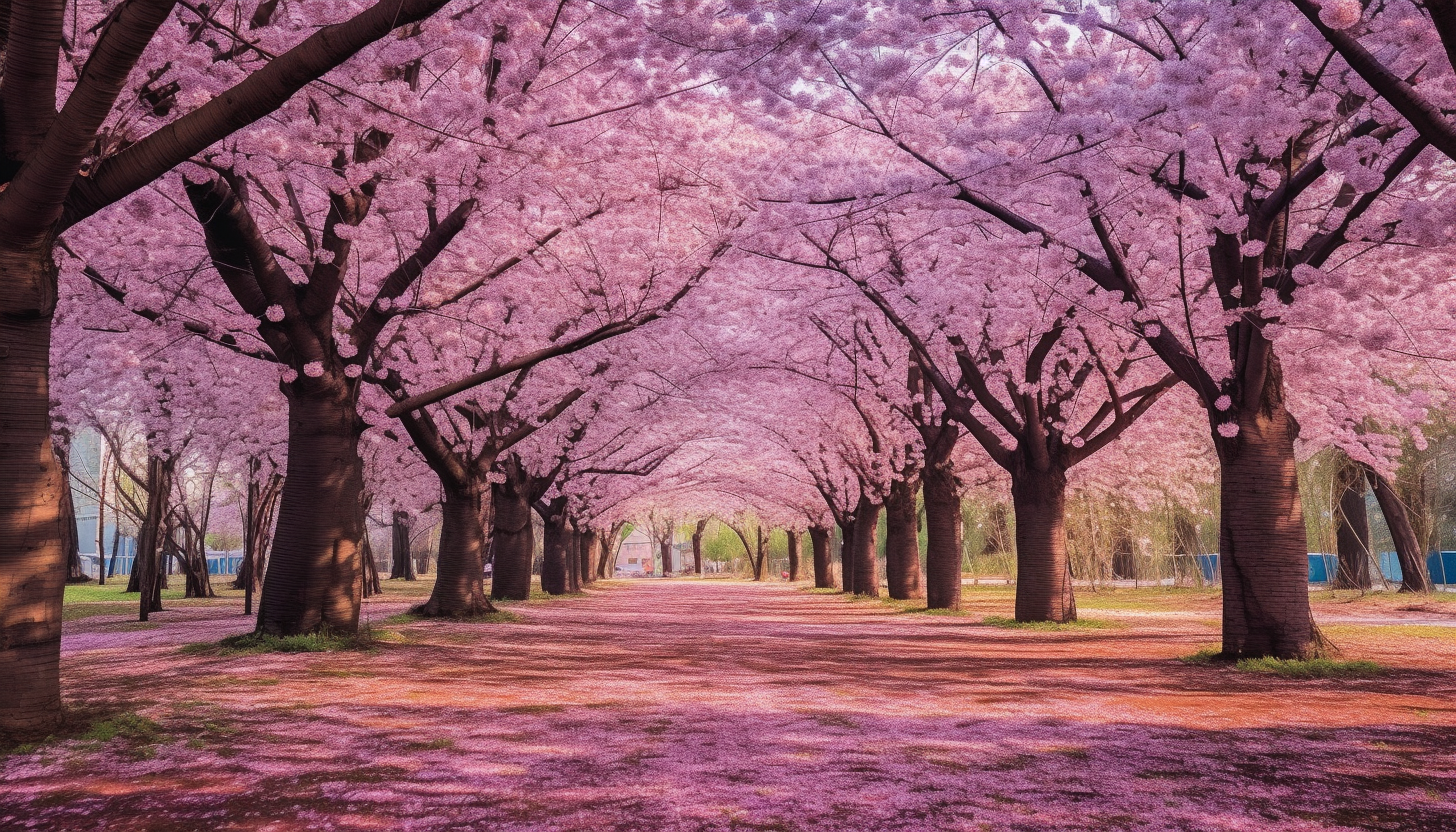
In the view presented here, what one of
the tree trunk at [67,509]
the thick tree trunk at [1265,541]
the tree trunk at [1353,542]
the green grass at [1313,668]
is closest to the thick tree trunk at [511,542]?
the tree trunk at [67,509]

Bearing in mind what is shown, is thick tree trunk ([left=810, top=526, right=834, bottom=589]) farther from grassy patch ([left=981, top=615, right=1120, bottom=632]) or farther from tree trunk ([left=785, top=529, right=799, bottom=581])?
grassy patch ([left=981, top=615, right=1120, bottom=632])

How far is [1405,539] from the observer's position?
1093 inches

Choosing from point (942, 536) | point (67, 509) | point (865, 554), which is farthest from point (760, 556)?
point (67, 509)

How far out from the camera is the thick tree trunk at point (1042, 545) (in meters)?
18.6

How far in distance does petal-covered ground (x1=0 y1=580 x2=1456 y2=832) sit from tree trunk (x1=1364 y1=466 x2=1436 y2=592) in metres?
16.5

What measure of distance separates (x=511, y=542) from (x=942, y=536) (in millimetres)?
11541

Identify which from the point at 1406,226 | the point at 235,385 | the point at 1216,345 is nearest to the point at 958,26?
the point at 1406,226

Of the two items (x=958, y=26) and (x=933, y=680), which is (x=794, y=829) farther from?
(x=958, y=26)

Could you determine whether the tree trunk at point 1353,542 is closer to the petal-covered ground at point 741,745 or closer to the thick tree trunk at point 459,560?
the petal-covered ground at point 741,745

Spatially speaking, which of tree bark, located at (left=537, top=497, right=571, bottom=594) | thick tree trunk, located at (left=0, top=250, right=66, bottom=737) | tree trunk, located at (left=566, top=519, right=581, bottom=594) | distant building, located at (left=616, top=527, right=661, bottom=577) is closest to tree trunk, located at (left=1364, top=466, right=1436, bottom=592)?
tree bark, located at (left=537, top=497, right=571, bottom=594)

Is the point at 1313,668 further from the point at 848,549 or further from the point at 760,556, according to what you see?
the point at 760,556

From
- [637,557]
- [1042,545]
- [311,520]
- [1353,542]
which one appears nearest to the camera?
[311,520]

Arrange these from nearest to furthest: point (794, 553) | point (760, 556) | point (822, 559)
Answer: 1. point (822, 559)
2. point (794, 553)
3. point (760, 556)

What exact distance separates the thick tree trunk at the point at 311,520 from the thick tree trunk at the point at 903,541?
18.1 m
